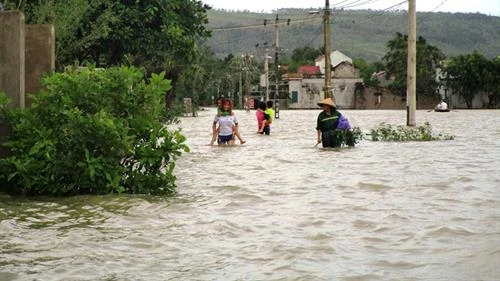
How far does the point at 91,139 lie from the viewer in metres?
9.53

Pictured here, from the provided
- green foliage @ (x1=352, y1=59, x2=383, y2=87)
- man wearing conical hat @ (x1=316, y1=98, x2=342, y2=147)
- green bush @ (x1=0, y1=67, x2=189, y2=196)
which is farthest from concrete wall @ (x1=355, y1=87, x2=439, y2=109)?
green bush @ (x1=0, y1=67, x2=189, y2=196)

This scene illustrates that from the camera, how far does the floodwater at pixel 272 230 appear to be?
573cm

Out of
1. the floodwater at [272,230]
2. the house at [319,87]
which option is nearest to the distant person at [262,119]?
the floodwater at [272,230]

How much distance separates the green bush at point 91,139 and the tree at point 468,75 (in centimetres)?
7624

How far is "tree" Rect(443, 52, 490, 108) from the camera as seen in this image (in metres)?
82.2

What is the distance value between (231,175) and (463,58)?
248 feet

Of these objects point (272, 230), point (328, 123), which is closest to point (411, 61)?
point (328, 123)

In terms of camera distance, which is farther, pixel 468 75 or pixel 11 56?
pixel 468 75

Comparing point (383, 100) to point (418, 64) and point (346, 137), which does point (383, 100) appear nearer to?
point (418, 64)

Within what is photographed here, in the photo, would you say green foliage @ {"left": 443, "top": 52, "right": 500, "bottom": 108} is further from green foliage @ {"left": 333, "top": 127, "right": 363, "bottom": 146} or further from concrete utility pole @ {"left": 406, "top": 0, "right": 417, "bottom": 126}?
green foliage @ {"left": 333, "top": 127, "right": 363, "bottom": 146}

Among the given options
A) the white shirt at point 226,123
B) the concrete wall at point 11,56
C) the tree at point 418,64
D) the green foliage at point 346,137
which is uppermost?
the tree at point 418,64

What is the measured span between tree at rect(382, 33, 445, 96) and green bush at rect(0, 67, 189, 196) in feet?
265

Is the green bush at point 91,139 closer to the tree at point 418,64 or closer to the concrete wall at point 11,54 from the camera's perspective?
the concrete wall at point 11,54

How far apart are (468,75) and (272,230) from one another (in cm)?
7953
